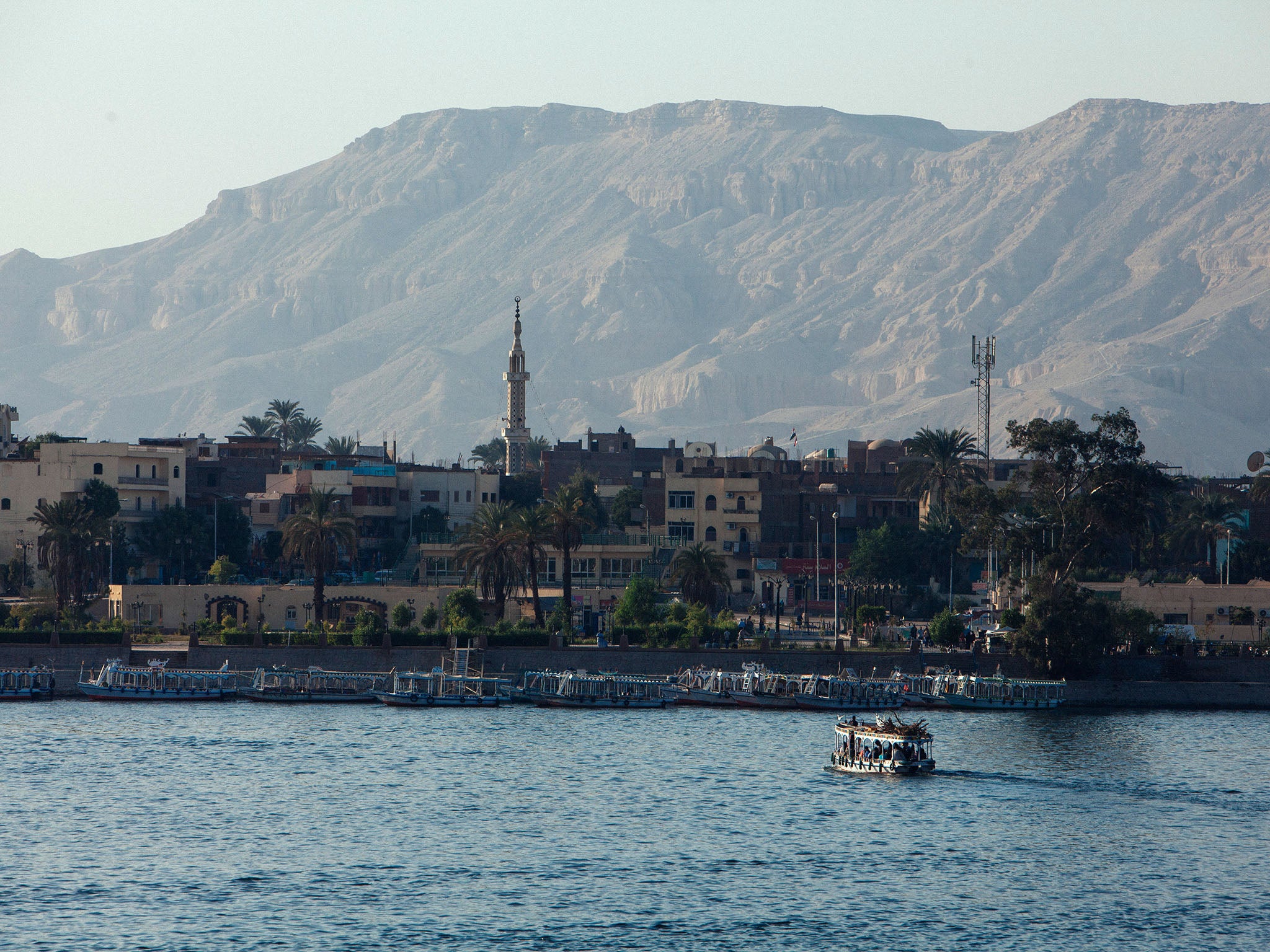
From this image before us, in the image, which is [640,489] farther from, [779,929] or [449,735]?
[779,929]

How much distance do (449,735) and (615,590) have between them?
35.2 m

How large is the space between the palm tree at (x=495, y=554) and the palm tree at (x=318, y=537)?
673 centimetres

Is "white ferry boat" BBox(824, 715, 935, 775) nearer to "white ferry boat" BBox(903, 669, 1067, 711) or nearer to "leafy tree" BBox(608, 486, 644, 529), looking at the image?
"white ferry boat" BBox(903, 669, 1067, 711)

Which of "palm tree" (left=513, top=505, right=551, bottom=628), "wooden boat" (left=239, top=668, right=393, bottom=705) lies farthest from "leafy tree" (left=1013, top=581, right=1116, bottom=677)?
"wooden boat" (left=239, top=668, right=393, bottom=705)

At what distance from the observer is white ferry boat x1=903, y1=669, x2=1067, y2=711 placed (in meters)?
92.4

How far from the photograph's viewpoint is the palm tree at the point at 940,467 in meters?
134

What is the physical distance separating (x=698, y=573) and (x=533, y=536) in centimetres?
1049

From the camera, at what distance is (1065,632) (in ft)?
304

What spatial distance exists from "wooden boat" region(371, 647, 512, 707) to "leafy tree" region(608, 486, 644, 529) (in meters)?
56.0

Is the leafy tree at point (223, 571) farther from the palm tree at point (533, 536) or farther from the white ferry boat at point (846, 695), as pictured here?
the white ferry boat at point (846, 695)

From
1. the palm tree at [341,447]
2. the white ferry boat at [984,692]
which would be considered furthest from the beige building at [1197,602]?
the palm tree at [341,447]

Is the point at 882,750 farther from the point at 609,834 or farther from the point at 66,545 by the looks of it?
the point at 66,545

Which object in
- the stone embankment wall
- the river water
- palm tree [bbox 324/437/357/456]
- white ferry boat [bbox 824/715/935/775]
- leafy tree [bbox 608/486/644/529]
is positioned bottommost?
the river water

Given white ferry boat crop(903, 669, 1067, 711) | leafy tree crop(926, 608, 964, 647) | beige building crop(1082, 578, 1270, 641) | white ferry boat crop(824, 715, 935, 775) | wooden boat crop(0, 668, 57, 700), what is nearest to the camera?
white ferry boat crop(824, 715, 935, 775)
